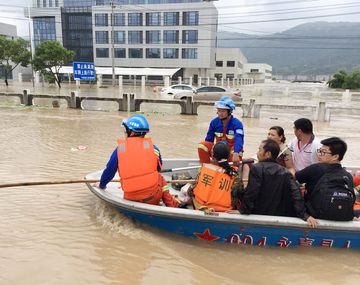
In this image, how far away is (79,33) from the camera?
69375 millimetres

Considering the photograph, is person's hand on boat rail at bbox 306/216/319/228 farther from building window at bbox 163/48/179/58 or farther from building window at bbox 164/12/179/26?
building window at bbox 164/12/179/26

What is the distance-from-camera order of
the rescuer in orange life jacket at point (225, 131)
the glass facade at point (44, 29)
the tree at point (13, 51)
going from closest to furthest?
the rescuer in orange life jacket at point (225, 131) → the tree at point (13, 51) → the glass facade at point (44, 29)

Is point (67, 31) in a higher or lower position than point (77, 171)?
higher

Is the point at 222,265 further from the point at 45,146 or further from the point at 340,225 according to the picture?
the point at 45,146

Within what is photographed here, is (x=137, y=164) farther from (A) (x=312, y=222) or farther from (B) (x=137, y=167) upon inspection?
(A) (x=312, y=222)

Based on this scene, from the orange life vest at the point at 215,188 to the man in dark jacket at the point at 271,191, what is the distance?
190 millimetres

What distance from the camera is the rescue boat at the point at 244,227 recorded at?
3504 millimetres

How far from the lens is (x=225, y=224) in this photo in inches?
143

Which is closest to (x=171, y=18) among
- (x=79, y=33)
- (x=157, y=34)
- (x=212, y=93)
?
(x=157, y=34)

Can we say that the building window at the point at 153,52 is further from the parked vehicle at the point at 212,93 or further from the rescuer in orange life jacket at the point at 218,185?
the rescuer in orange life jacket at the point at 218,185

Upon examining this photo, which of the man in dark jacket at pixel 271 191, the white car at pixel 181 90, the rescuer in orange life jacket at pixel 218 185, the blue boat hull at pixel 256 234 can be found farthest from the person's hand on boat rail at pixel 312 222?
the white car at pixel 181 90

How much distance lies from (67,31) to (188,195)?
7343cm

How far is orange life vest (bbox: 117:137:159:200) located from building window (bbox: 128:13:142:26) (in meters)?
62.3

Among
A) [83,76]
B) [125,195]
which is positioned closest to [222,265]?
[125,195]
